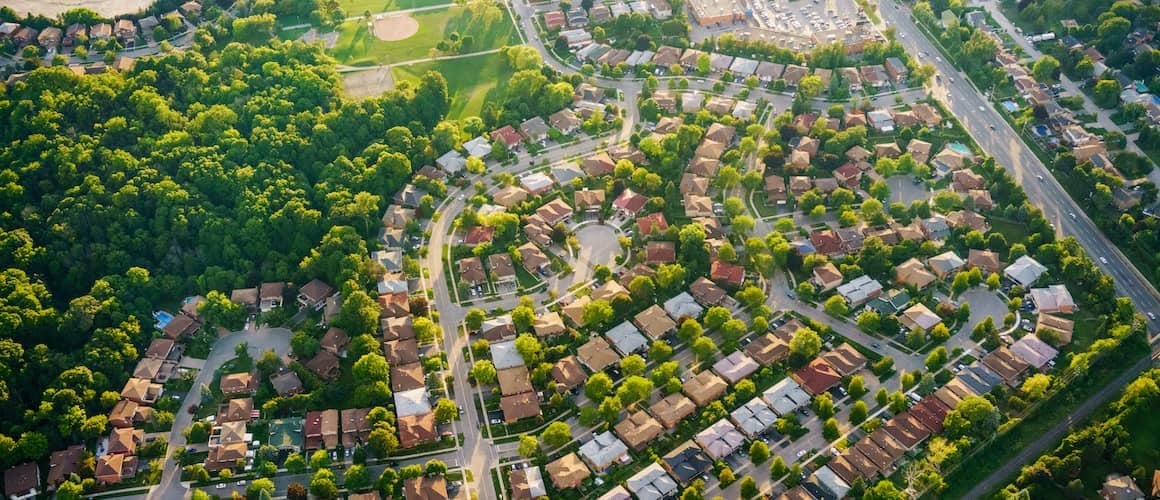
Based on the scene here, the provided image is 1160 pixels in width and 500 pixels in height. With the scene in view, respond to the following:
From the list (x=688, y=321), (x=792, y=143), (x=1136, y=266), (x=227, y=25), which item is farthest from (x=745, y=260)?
(x=227, y=25)

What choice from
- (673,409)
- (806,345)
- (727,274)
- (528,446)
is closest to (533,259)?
(727,274)

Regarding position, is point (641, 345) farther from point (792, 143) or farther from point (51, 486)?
point (51, 486)

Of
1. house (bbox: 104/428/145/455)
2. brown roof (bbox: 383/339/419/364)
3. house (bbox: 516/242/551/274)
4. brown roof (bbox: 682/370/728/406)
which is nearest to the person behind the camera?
house (bbox: 104/428/145/455)

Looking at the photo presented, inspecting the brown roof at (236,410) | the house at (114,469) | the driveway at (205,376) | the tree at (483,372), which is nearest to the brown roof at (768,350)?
the tree at (483,372)

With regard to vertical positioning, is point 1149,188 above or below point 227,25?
below

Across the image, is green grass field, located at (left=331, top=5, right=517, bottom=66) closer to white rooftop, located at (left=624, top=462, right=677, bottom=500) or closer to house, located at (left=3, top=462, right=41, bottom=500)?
house, located at (left=3, top=462, right=41, bottom=500)

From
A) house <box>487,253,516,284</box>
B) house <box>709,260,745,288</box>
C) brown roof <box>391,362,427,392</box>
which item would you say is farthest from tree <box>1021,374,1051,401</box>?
brown roof <box>391,362,427,392</box>

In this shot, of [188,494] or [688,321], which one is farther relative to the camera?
[688,321]
